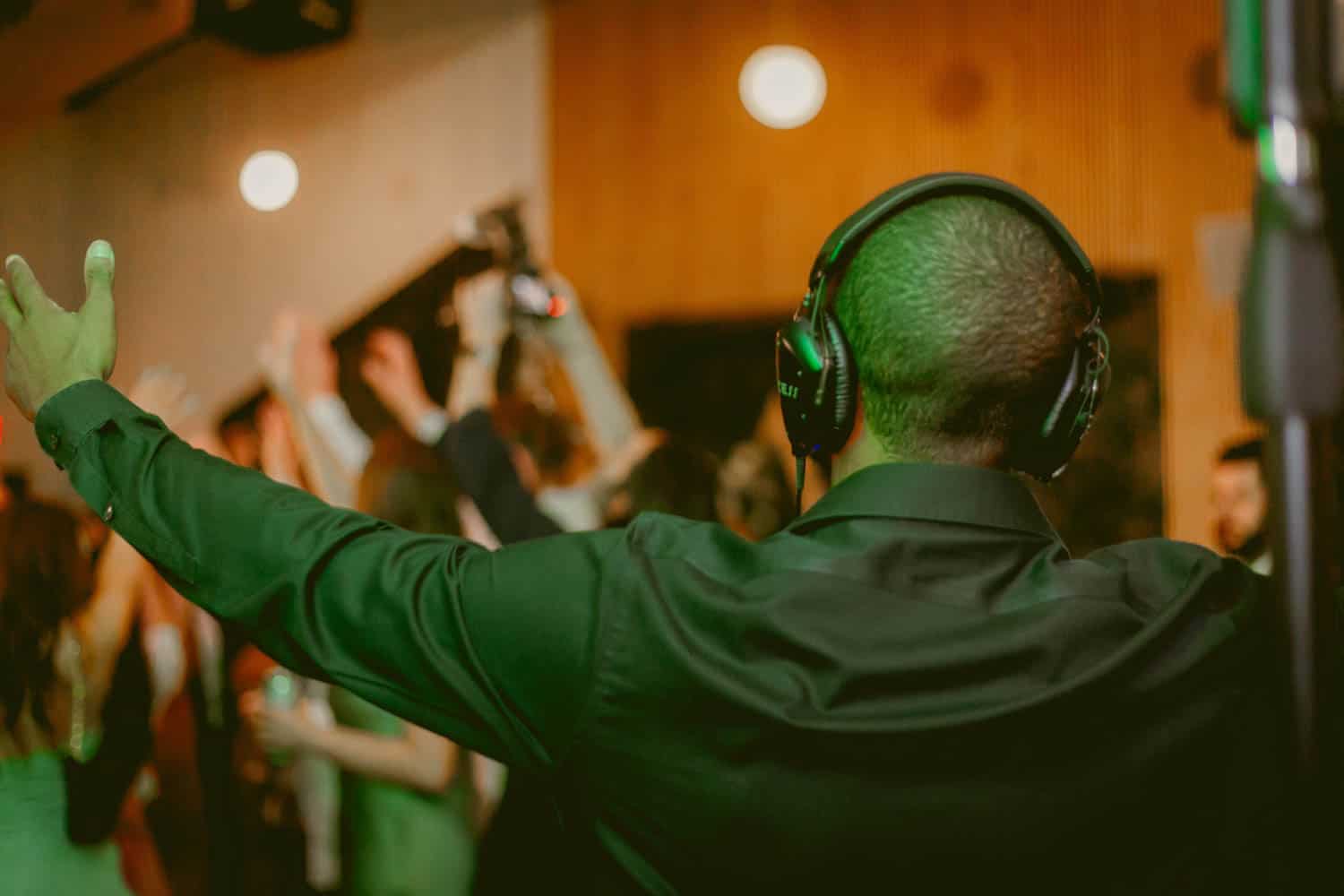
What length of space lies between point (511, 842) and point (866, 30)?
3.46 m

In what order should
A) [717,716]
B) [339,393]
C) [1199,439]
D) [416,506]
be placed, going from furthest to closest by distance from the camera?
[339,393], [1199,439], [416,506], [717,716]

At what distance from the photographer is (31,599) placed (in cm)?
202

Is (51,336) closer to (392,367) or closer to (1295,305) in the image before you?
(1295,305)

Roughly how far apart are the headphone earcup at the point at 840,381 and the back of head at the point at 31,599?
157 cm

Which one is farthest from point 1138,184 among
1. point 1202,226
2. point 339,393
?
point 339,393

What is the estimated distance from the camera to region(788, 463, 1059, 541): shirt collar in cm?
84

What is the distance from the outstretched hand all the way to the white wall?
2.14 meters

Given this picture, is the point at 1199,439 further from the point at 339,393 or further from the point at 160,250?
the point at 160,250

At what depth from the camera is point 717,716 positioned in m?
0.78

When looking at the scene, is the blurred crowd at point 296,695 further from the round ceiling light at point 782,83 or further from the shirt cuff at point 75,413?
the round ceiling light at point 782,83

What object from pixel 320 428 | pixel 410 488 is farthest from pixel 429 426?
pixel 320 428

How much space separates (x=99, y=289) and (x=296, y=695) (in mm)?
1879

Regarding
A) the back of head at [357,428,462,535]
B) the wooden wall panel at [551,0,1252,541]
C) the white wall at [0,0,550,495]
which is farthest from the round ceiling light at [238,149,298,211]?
the back of head at [357,428,462,535]

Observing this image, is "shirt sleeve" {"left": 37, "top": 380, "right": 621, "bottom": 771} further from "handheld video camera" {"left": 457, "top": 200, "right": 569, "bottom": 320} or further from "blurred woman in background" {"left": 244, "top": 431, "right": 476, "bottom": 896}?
"handheld video camera" {"left": 457, "top": 200, "right": 569, "bottom": 320}
